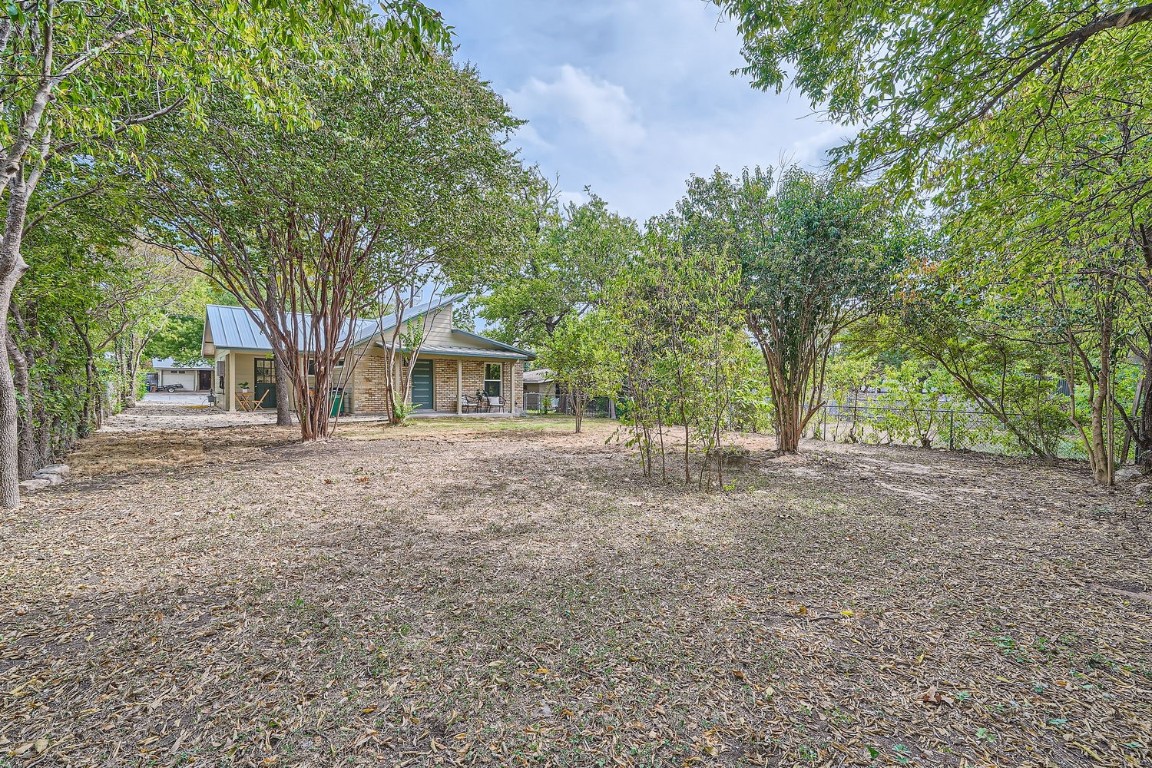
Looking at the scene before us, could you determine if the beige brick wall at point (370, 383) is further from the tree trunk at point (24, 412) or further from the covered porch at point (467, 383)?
the tree trunk at point (24, 412)

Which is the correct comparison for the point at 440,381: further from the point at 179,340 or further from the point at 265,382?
the point at 179,340

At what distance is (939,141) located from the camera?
336cm

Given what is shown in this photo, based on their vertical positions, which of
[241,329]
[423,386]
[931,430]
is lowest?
[931,430]

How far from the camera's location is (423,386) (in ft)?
56.4

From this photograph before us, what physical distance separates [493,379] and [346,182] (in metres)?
12.3

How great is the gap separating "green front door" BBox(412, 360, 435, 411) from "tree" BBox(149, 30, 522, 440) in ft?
23.5

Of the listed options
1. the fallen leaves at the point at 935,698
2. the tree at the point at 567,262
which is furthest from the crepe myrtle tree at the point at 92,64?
the tree at the point at 567,262

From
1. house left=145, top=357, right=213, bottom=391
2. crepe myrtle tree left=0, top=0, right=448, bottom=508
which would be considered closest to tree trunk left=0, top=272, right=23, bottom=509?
crepe myrtle tree left=0, top=0, right=448, bottom=508

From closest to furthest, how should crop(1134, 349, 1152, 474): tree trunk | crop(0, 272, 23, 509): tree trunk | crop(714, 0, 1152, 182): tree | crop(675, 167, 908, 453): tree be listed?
crop(714, 0, 1152, 182): tree < crop(0, 272, 23, 509): tree trunk < crop(1134, 349, 1152, 474): tree trunk < crop(675, 167, 908, 453): tree

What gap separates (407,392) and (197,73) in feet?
36.2

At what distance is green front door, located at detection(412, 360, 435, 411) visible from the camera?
16.9 m

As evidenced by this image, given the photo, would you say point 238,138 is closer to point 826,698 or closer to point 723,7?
point 723,7

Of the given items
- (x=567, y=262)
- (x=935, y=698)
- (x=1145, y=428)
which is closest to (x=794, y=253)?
(x=1145, y=428)

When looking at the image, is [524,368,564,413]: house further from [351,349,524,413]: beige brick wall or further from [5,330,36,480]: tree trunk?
[5,330,36,480]: tree trunk
